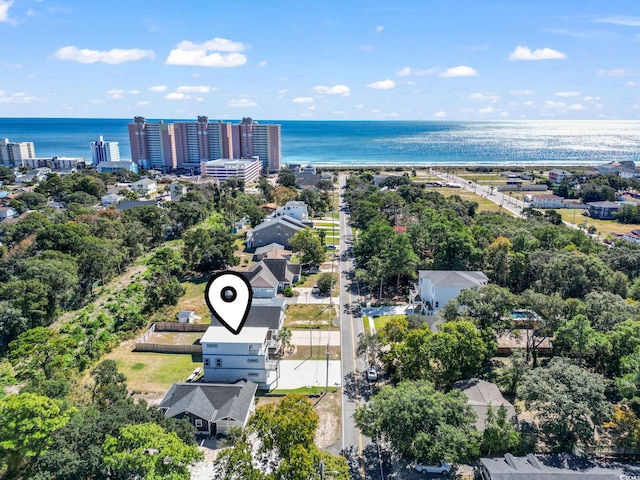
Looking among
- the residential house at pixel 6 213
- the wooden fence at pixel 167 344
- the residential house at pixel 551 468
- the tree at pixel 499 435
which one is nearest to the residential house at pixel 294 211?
the wooden fence at pixel 167 344

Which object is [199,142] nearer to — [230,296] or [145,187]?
[145,187]

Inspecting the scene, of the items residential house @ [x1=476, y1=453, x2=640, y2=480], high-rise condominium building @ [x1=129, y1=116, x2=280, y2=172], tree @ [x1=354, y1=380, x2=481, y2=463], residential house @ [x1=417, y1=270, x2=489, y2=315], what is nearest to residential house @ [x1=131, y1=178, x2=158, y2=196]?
high-rise condominium building @ [x1=129, y1=116, x2=280, y2=172]

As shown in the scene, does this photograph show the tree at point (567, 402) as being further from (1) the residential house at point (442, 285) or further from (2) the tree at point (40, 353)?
(2) the tree at point (40, 353)

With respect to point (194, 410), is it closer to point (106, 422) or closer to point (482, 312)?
point (106, 422)

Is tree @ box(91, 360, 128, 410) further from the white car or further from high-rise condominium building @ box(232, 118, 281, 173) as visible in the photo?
high-rise condominium building @ box(232, 118, 281, 173)

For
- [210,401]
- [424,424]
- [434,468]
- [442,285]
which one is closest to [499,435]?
[434,468]

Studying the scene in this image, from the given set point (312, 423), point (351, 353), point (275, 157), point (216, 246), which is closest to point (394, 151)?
point (275, 157)

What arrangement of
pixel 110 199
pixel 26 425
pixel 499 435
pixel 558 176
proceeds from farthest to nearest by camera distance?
pixel 558 176
pixel 110 199
pixel 499 435
pixel 26 425
